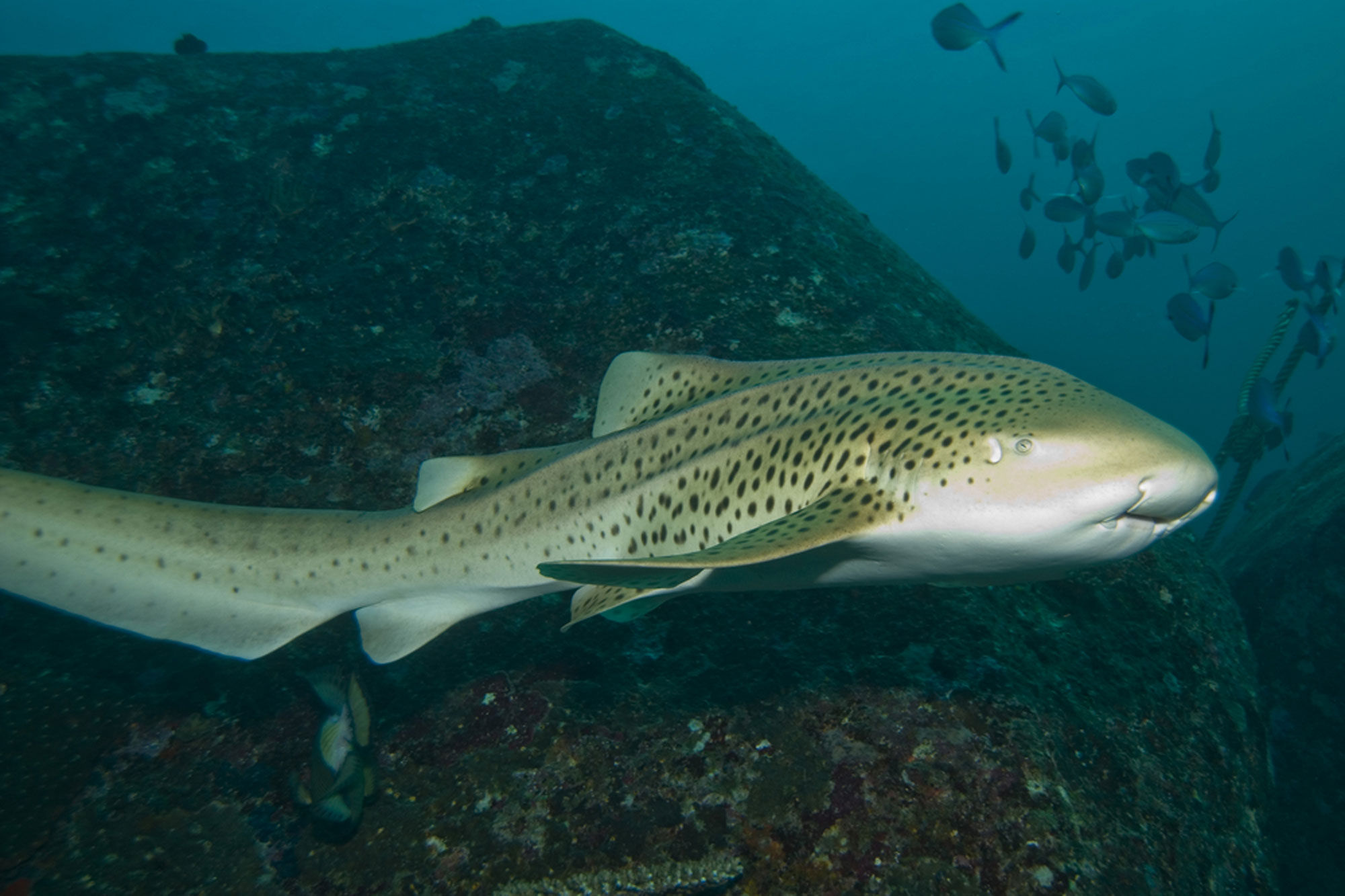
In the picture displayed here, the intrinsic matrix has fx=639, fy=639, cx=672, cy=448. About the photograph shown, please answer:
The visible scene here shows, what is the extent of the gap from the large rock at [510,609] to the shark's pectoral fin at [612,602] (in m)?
0.49

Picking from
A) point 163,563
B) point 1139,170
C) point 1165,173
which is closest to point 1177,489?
point 163,563

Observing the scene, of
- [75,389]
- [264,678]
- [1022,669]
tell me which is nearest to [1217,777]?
[1022,669]

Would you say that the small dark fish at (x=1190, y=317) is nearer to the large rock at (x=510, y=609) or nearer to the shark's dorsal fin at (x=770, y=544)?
the large rock at (x=510, y=609)

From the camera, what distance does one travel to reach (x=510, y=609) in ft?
11.4

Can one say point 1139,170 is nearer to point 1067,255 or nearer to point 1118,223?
point 1118,223

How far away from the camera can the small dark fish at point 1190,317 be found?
307 inches

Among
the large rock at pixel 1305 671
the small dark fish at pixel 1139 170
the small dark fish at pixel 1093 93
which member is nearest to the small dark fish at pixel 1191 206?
the small dark fish at pixel 1139 170

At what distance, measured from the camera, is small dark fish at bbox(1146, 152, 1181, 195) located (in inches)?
346

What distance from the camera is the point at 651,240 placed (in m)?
5.01

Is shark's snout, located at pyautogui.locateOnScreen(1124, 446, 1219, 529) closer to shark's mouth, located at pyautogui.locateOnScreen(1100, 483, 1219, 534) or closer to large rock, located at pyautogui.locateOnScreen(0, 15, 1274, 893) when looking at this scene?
shark's mouth, located at pyautogui.locateOnScreen(1100, 483, 1219, 534)

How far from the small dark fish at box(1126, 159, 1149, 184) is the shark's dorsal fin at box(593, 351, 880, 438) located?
979cm

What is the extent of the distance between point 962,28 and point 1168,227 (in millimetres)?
5002

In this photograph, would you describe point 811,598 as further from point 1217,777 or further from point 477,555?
point 1217,777

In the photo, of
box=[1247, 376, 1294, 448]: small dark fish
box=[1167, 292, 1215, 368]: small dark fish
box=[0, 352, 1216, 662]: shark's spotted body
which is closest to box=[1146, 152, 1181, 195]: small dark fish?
box=[1167, 292, 1215, 368]: small dark fish
